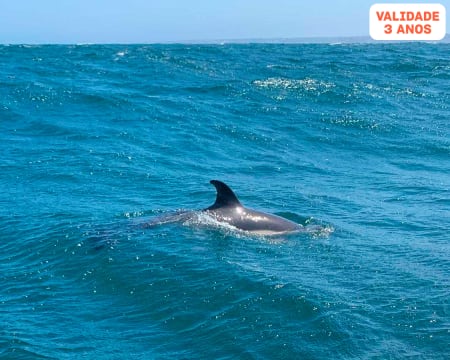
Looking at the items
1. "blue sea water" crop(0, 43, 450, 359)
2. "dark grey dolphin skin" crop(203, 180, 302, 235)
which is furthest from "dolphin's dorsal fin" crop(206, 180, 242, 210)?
"blue sea water" crop(0, 43, 450, 359)

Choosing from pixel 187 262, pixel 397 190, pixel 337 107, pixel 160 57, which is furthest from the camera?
pixel 160 57

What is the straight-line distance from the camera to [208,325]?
35.5 feet

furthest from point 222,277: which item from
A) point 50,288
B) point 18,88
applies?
point 18,88

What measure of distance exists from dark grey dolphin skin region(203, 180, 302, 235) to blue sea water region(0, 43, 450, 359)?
46 centimetres

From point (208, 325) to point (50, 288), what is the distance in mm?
3352

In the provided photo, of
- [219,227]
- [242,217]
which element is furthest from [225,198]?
[219,227]

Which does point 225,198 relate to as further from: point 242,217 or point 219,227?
point 219,227

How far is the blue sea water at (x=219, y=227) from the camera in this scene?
10.5m

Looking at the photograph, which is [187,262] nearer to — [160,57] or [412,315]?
[412,315]

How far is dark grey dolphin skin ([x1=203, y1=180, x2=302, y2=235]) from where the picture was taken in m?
15.8

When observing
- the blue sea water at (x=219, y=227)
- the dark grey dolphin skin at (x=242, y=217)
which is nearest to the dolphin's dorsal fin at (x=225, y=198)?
the dark grey dolphin skin at (x=242, y=217)

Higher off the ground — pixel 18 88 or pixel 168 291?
pixel 18 88

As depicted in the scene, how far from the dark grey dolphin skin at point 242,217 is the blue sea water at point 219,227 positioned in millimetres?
456

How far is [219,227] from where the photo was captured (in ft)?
51.3
